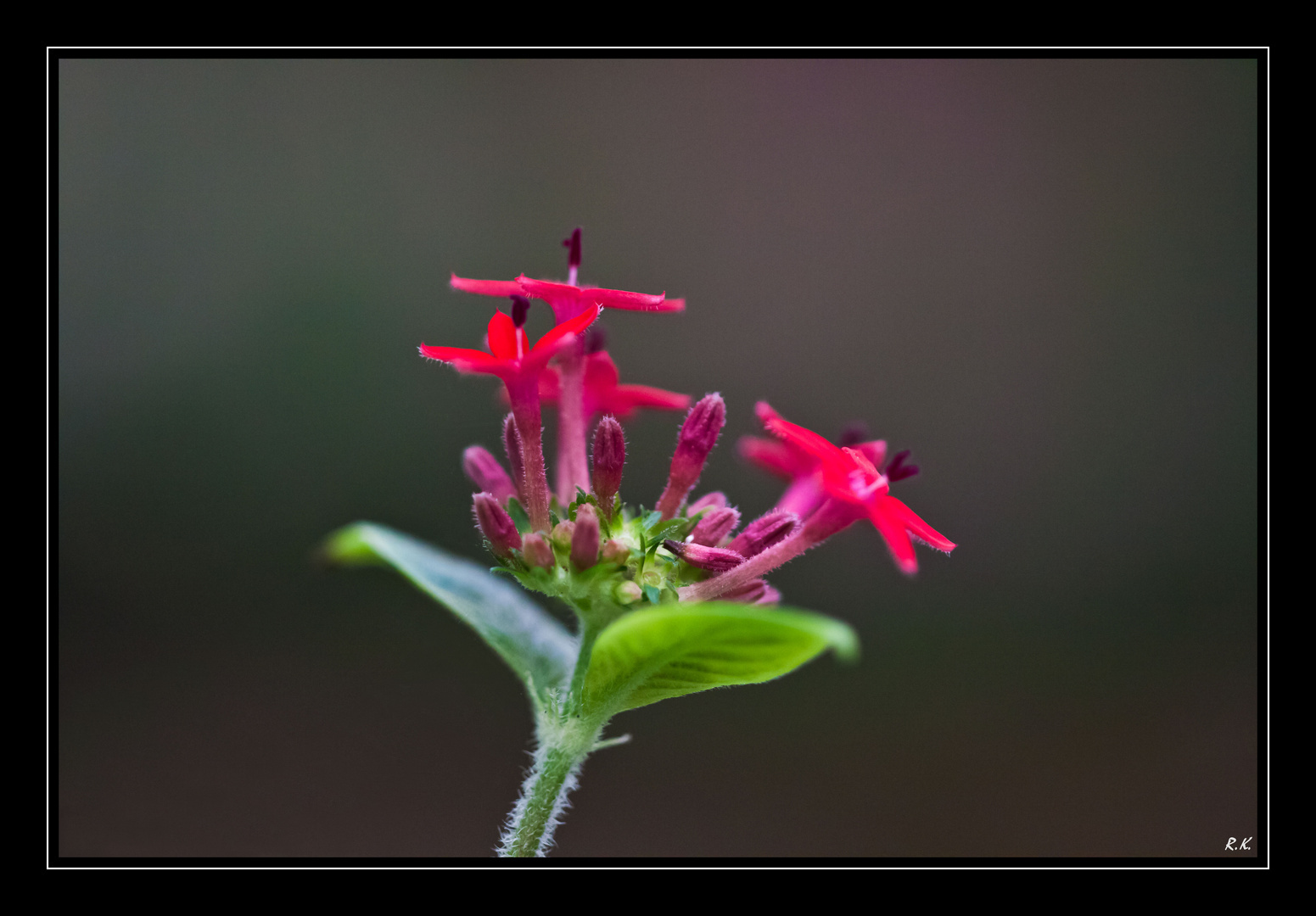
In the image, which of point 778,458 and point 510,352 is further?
point 778,458

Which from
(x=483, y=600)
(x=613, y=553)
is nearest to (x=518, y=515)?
(x=613, y=553)

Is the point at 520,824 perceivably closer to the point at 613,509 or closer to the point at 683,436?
the point at 613,509

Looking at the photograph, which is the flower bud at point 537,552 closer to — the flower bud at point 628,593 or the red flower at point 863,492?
the flower bud at point 628,593

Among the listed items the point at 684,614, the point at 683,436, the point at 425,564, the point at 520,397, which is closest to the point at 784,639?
the point at 684,614

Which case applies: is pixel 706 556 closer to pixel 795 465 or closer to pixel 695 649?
pixel 695 649

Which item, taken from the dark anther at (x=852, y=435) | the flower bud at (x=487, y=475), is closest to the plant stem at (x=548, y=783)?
the flower bud at (x=487, y=475)

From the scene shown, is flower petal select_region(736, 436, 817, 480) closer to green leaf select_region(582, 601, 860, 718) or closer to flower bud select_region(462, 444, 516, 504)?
green leaf select_region(582, 601, 860, 718)

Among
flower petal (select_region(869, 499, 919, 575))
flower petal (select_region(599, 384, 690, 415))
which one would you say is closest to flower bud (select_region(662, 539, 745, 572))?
flower petal (select_region(869, 499, 919, 575))
